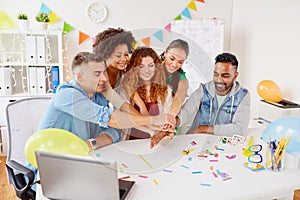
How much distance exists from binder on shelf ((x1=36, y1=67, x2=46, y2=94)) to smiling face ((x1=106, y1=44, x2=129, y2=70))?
1.91 meters

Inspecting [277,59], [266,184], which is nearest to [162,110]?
[266,184]

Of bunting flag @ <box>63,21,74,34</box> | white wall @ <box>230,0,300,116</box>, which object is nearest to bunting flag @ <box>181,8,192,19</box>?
white wall @ <box>230,0,300,116</box>

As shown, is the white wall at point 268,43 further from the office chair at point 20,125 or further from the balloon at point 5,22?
the balloon at point 5,22

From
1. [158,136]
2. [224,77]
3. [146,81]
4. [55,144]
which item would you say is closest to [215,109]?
[224,77]

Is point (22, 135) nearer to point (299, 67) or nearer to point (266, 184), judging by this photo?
point (266, 184)

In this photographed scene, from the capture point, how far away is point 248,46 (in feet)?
12.0

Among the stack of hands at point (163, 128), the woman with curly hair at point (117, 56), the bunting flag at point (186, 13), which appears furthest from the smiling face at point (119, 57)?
the bunting flag at point (186, 13)

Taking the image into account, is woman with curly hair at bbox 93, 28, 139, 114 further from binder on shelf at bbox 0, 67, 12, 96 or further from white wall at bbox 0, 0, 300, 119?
white wall at bbox 0, 0, 300, 119

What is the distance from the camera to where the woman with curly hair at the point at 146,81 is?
137cm

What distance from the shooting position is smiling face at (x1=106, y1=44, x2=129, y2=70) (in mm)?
1437

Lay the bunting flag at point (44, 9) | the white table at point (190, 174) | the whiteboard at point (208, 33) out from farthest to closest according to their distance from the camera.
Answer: the whiteboard at point (208, 33) → the bunting flag at point (44, 9) → the white table at point (190, 174)

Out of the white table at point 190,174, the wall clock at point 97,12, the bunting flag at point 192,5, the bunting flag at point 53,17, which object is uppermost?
the bunting flag at point 192,5

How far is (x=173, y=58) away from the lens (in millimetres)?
1497

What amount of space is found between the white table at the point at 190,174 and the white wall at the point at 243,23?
1.75 metres
